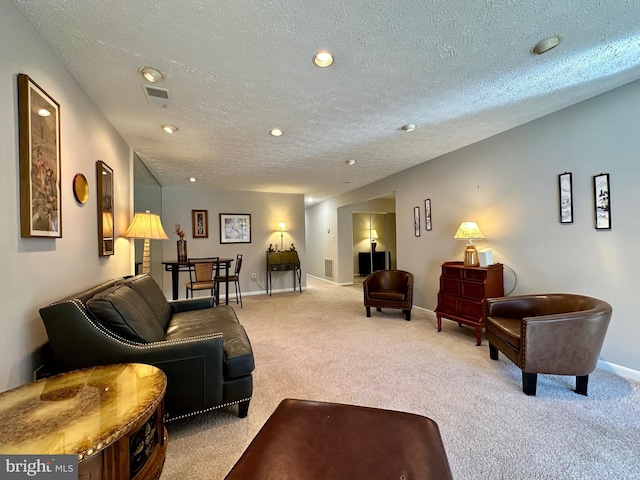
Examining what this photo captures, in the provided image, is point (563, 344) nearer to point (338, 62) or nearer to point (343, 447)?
point (343, 447)

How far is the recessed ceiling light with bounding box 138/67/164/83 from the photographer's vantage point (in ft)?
6.36

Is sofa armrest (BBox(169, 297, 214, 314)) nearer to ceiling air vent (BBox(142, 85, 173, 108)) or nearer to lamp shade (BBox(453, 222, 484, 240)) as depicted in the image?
ceiling air vent (BBox(142, 85, 173, 108))

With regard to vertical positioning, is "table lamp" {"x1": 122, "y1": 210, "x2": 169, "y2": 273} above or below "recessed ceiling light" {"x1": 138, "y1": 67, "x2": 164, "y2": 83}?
below

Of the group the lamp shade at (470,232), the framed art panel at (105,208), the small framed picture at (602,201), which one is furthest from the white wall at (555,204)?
the framed art panel at (105,208)

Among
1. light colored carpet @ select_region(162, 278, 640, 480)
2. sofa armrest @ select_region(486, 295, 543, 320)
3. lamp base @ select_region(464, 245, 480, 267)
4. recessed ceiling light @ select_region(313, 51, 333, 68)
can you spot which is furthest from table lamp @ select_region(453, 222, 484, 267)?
recessed ceiling light @ select_region(313, 51, 333, 68)

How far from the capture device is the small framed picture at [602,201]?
2441 mm

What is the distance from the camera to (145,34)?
1.61m

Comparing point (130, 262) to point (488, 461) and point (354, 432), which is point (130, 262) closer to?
point (354, 432)

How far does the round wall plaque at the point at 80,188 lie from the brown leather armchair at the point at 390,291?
3597mm

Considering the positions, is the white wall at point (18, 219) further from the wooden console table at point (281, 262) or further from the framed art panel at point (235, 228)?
the wooden console table at point (281, 262)

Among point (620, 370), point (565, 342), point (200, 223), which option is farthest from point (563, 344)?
point (200, 223)

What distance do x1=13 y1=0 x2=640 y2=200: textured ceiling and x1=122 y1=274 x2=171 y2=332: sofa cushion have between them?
5.13ft

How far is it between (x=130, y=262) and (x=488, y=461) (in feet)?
12.6

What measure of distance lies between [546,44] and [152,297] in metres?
3.55
